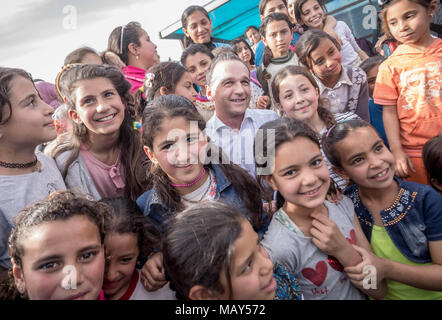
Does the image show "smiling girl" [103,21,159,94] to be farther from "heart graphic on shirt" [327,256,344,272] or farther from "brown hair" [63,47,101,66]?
"heart graphic on shirt" [327,256,344,272]

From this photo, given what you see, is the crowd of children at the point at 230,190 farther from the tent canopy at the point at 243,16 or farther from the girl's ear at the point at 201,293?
the tent canopy at the point at 243,16

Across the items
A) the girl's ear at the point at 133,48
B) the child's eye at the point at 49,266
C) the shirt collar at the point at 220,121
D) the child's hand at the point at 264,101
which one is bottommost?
the child's eye at the point at 49,266

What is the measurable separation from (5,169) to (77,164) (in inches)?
14.5

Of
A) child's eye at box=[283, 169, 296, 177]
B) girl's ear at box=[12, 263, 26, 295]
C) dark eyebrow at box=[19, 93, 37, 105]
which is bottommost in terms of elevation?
girl's ear at box=[12, 263, 26, 295]

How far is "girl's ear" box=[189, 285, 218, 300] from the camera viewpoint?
103cm

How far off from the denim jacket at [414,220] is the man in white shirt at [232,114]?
952 millimetres

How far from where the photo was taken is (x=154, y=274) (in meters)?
1.31

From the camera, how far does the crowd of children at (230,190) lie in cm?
109

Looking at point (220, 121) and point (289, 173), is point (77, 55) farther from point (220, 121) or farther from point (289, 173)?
point (289, 173)

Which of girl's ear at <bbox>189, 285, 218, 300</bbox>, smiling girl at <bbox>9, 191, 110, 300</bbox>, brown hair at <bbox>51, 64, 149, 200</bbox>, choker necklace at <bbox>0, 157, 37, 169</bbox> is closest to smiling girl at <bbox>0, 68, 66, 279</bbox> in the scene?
choker necklace at <bbox>0, 157, 37, 169</bbox>

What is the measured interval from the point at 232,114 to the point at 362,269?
135 centimetres

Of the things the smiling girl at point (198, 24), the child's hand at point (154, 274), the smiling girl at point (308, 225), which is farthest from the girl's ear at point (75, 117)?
the smiling girl at point (198, 24)

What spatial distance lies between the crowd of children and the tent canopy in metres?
3.00
